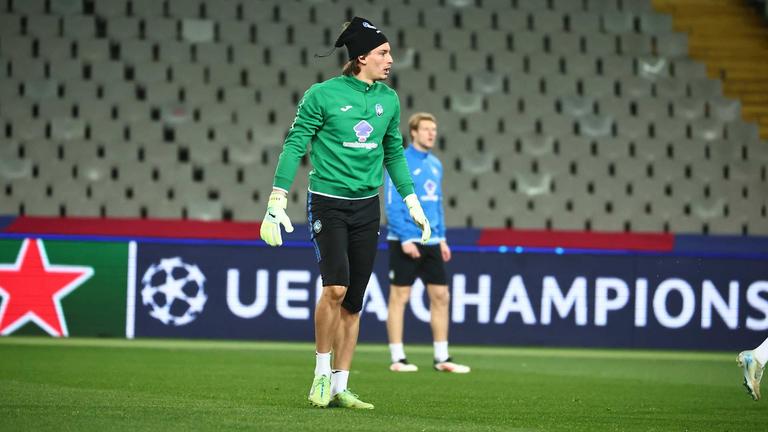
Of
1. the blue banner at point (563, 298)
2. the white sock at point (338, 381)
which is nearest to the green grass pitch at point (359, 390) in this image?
the white sock at point (338, 381)

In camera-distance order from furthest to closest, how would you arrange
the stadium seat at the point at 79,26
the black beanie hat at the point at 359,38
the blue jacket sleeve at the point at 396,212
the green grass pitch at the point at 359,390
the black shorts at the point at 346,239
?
the stadium seat at the point at 79,26 → the blue jacket sleeve at the point at 396,212 → the black beanie hat at the point at 359,38 → the black shorts at the point at 346,239 → the green grass pitch at the point at 359,390

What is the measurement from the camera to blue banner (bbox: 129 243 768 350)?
44.4ft

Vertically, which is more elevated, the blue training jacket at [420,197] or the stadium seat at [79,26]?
the stadium seat at [79,26]

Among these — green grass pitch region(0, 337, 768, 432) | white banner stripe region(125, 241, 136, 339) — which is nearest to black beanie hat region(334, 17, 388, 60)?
green grass pitch region(0, 337, 768, 432)

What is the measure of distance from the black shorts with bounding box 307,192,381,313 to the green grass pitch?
73 cm

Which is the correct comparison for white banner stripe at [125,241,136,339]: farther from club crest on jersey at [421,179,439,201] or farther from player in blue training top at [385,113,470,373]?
club crest on jersey at [421,179,439,201]

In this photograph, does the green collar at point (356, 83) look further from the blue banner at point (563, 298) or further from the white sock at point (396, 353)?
the blue banner at point (563, 298)

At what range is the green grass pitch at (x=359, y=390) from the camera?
652cm

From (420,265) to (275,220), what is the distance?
420cm

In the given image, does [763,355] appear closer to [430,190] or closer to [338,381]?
[338,381]

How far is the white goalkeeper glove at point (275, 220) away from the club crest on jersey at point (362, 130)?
55cm

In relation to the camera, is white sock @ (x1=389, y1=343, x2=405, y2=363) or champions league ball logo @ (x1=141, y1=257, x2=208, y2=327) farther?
champions league ball logo @ (x1=141, y1=257, x2=208, y2=327)

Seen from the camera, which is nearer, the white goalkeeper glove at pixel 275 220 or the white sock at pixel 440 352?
the white goalkeeper glove at pixel 275 220

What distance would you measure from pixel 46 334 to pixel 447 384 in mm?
5584
